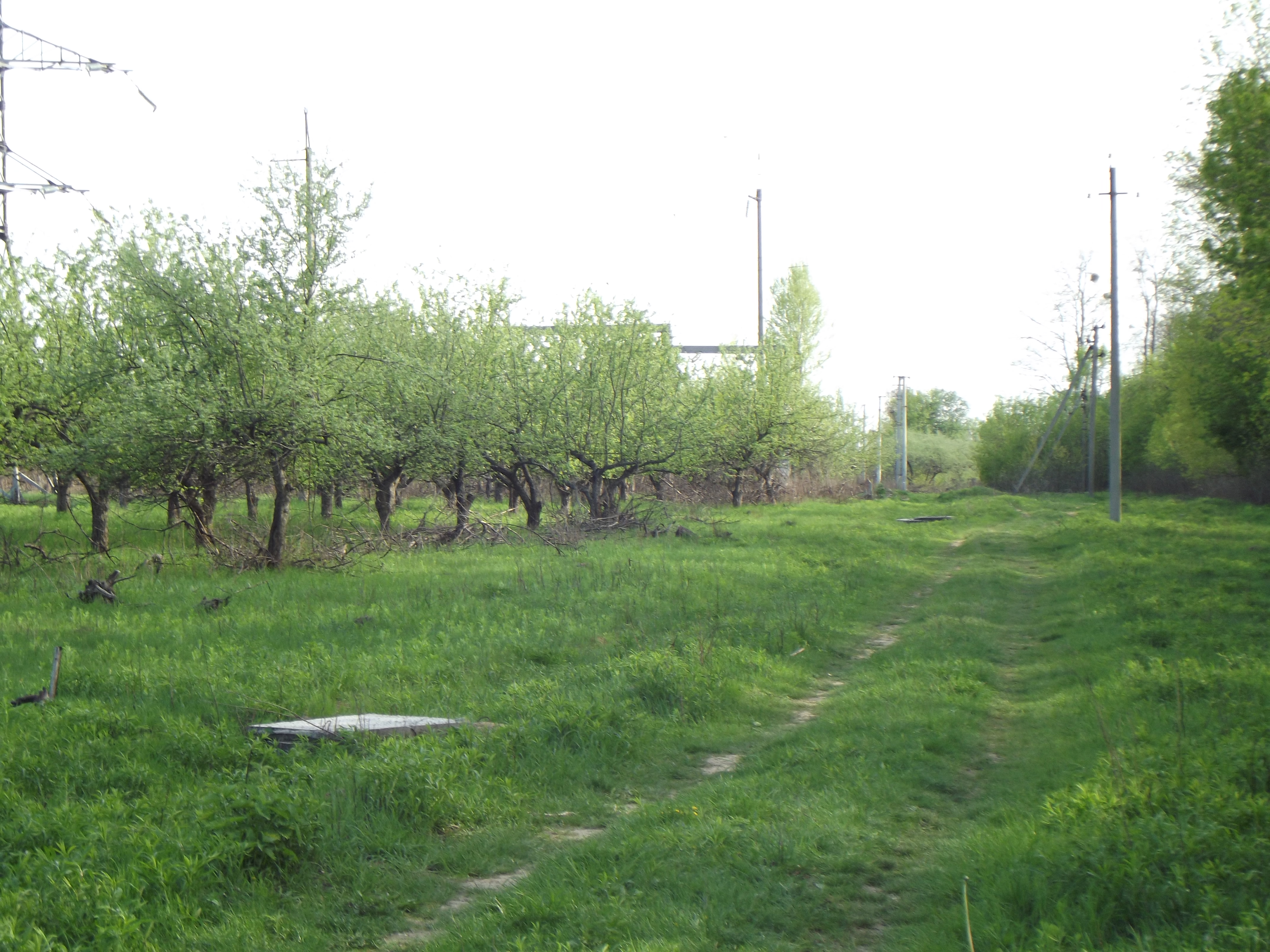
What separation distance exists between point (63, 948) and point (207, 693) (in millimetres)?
4107

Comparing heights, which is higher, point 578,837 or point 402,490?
point 402,490

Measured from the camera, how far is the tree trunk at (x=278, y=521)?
16531mm

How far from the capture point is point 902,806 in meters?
6.18

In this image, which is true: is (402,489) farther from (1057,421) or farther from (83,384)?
(1057,421)

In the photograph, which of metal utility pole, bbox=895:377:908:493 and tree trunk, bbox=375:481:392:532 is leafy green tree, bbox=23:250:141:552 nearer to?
tree trunk, bbox=375:481:392:532

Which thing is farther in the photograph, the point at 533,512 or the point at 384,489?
the point at 533,512

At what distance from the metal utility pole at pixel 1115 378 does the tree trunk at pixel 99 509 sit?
2607 cm

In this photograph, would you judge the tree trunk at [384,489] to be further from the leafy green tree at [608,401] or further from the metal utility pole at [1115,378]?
the metal utility pole at [1115,378]

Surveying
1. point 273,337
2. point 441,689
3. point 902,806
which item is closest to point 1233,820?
point 902,806

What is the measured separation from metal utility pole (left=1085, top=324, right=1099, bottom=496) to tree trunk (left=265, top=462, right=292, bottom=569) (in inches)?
1350

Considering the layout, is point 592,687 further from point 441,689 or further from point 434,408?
point 434,408

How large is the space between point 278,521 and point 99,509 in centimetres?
624

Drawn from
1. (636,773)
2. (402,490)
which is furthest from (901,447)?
(636,773)

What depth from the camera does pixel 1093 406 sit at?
130ft
